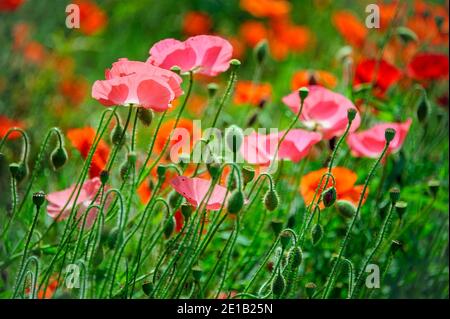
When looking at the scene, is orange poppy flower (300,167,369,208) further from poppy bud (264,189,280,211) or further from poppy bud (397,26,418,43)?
poppy bud (397,26,418,43)

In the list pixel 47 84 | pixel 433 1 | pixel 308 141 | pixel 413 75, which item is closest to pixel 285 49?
pixel 433 1

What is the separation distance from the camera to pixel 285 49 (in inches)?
165

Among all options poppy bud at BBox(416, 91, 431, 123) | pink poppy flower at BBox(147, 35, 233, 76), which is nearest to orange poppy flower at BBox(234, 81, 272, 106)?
poppy bud at BBox(416, 91, 431, 123)

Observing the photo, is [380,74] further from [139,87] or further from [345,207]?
[139,87]

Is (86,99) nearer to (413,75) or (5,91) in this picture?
(5,91)

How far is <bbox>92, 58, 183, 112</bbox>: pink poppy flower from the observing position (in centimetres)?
149

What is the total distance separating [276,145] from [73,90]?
75.8 inches

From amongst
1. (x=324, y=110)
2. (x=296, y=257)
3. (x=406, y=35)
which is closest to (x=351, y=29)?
(x=406, y=35)

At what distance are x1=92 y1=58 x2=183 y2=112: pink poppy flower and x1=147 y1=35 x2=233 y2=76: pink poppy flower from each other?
0.14 metres

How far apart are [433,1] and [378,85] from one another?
2.13 m

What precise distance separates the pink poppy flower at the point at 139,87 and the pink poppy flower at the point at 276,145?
0.35 meters

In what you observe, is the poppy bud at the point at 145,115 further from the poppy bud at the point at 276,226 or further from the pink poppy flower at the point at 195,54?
the poppy bud at the point at 276,226

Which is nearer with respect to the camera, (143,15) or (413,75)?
(413,75)

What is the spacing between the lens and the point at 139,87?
149cm
